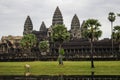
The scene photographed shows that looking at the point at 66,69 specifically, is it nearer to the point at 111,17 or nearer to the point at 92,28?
the point at 92,28

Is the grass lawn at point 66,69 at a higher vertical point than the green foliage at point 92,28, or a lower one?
lower

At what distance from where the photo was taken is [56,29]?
104750 mm

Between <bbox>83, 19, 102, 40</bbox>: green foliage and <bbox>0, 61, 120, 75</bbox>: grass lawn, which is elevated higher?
<bbox>83, 19, 102, 40</bbox>: green foliage

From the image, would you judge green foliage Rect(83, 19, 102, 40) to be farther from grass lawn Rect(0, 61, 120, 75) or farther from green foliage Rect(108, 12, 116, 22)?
green foliage Rect(108, 12, 116, 22)

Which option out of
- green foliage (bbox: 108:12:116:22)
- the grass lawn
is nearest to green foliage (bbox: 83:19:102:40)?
the grass lawn

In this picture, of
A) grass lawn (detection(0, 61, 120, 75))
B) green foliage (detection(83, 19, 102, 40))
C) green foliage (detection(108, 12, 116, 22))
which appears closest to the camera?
grass lawn (detection(0, 61, 120, 75))

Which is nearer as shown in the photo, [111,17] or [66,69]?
[66,69]

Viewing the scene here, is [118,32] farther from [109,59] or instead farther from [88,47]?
[88,47]

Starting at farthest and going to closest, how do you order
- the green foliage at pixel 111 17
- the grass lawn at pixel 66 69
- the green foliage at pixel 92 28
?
1. the green foliage at pixel 111 17
2. the green foliage at pixel 92 28
3. the grass lawn at pixel 66 69

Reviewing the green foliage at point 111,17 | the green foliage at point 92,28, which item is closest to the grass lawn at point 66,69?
the green foliage at point 92,28

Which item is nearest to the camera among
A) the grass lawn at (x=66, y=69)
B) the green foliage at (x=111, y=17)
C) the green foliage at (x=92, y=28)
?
the grass lawn at (x=66, y=69)

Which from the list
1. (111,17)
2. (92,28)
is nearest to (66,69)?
(92,28)

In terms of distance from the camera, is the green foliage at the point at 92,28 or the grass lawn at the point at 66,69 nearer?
the grass lawn at the point at 66,69

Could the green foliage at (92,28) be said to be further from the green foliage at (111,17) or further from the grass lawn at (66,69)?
the green foliage at (111,17)
